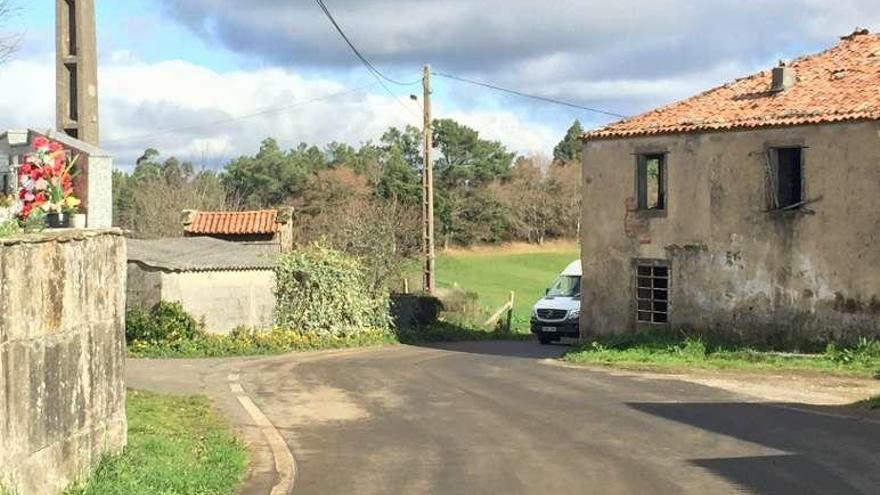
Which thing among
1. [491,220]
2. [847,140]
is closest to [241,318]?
[847,140]

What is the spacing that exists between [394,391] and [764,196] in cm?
1068

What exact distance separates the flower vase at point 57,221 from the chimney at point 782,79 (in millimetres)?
19913

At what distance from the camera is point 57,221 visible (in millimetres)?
9875

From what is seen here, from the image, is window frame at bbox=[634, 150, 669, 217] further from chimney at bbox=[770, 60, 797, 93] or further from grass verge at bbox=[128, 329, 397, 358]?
grass verge at bbox=[128, 329, 397, 358]

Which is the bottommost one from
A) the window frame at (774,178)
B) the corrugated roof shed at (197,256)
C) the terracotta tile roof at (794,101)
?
the corrugated roof shed at (197,256)

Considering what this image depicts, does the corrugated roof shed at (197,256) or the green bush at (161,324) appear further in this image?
the corrugated roof shed at (197,256)

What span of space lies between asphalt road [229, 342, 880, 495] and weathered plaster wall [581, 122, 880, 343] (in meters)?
5.15

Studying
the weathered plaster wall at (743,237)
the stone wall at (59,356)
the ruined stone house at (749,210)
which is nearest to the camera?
the stone wall at (59,356)

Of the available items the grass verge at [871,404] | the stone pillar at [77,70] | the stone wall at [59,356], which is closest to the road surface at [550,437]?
the grass verge at [871,404]

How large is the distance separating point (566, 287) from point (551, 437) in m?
21.1

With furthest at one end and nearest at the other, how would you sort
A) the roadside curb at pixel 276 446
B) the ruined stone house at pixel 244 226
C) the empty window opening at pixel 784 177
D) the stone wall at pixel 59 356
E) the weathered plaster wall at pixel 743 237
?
the ruined stone house at pixel 244 226 → the empty window opening at pixel 784 177 → the weathered plaster wall at pixel 743 237 → the roadside curb at pixel 276 446 → the stone wall at pixel 59 356

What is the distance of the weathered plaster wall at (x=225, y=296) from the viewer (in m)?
27.5

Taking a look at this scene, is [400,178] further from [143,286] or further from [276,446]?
[276,446]

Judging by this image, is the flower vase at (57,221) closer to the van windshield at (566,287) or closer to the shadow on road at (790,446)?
the shadow on road at (790,446)
